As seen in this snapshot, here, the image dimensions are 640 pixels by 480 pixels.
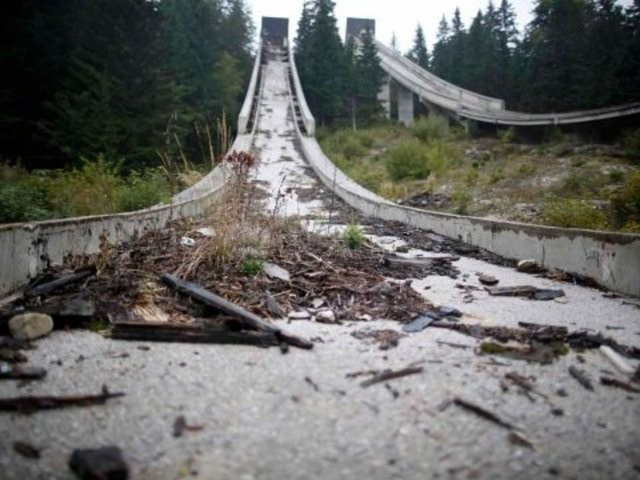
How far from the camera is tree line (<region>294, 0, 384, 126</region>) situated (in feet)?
116

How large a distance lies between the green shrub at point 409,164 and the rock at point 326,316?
49.0 ft

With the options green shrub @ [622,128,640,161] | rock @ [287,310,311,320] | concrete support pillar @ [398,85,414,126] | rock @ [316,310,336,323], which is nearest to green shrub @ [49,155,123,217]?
rock @ [287,310,311,320]

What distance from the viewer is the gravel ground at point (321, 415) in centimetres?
165

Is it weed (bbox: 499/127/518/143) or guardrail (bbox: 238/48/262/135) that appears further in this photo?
guardrail (bbox: 238/48/262/135)

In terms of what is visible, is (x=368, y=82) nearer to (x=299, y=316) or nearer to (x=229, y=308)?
(x=299, y=316)

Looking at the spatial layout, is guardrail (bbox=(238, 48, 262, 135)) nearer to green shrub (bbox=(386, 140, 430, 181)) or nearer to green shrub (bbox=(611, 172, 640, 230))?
green shrub (bbox=(386, 140, 430, 181))

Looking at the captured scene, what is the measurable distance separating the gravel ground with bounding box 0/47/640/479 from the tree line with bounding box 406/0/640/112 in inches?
1087

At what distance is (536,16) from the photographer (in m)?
43.0

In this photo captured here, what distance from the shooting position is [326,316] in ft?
11.1

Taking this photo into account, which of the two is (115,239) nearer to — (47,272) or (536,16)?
(47,272)

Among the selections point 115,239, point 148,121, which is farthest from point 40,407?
point 148,121

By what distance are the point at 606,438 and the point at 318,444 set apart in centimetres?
127

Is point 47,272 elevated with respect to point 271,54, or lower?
lower

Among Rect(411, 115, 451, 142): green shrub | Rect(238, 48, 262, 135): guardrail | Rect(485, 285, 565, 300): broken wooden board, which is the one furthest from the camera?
Rect(411, 115, 451, 142): green shrub
